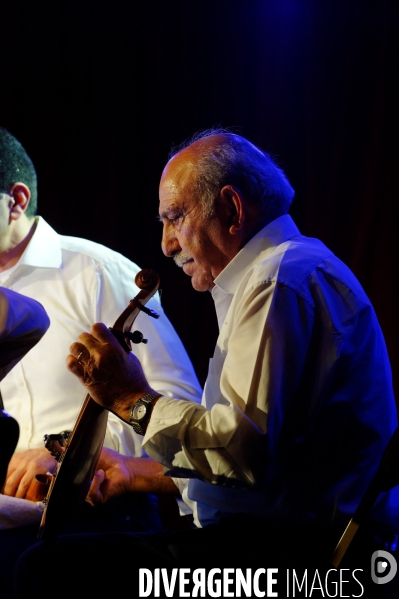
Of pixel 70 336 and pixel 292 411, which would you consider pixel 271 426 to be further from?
pixel 70 336

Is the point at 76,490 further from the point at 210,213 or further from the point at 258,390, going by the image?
the point at 210,213

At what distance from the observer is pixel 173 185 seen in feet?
7.06

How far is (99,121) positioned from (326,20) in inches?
50.1

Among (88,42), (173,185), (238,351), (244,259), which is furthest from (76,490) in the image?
(88,42)

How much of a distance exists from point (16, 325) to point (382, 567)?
1003 millimetres

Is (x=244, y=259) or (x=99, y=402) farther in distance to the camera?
(x=244, y=259)

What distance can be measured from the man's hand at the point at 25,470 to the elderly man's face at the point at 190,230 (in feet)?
2.61

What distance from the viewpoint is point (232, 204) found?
203cm

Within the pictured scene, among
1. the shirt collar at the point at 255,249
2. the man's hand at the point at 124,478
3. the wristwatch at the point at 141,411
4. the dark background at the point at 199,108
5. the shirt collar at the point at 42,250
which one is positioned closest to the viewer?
the wristwatch at the point at 141,411

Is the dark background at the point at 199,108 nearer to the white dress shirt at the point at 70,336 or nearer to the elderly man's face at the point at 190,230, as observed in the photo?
the white dress shirt at the point at 70,336

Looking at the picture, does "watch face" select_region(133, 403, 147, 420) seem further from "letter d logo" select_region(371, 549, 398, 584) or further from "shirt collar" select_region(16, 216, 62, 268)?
"shirt collar" select_region(16, 216, 62, 268)

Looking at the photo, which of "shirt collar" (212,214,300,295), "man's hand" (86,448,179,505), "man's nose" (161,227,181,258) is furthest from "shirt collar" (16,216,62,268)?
"shirt collar" (212,214,300,295)

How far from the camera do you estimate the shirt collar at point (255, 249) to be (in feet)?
6.48

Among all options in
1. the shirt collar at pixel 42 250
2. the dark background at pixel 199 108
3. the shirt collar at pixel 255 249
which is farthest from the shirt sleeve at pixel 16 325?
the dark background at pixel 199 108
